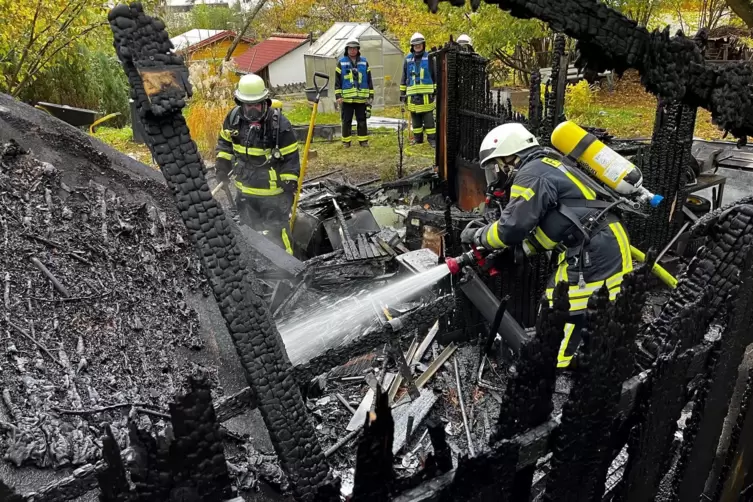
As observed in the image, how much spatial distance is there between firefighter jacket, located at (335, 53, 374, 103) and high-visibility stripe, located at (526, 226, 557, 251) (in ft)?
30.0

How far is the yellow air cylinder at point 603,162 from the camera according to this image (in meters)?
4.04

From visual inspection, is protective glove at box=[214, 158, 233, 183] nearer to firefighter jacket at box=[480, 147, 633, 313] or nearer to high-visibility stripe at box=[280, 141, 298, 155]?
high-visibility stripe at box=[280, 141, 298, 155]

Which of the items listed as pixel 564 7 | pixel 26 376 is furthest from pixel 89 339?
pixel 564 7

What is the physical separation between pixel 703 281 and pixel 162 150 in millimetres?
1840

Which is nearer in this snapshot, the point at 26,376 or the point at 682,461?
the point at 682,461

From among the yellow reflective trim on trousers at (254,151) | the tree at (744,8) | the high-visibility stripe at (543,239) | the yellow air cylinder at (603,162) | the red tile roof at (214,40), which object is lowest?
the high-visibility stripe at (543,239)

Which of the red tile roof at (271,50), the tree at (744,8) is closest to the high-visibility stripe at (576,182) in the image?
the tree at (744,8)

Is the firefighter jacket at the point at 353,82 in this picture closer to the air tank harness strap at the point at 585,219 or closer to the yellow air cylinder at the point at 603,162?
the yellow air cylinder at the point at 603,162

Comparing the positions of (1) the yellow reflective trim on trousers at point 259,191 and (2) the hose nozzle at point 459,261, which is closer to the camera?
Result: (2) the hose nozzle at point 459,261

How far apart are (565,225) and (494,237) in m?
0.53

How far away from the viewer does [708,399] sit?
206cm

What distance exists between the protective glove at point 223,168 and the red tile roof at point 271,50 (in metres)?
18.3

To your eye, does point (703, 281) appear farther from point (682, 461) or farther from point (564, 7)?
point (564, 7)

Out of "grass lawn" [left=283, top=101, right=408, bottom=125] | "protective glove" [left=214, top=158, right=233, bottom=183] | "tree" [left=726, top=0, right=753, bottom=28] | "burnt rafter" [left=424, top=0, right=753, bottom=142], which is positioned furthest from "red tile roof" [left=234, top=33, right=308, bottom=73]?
"burnt rafter" [left=424, top=0, right=753, bottom=142]
